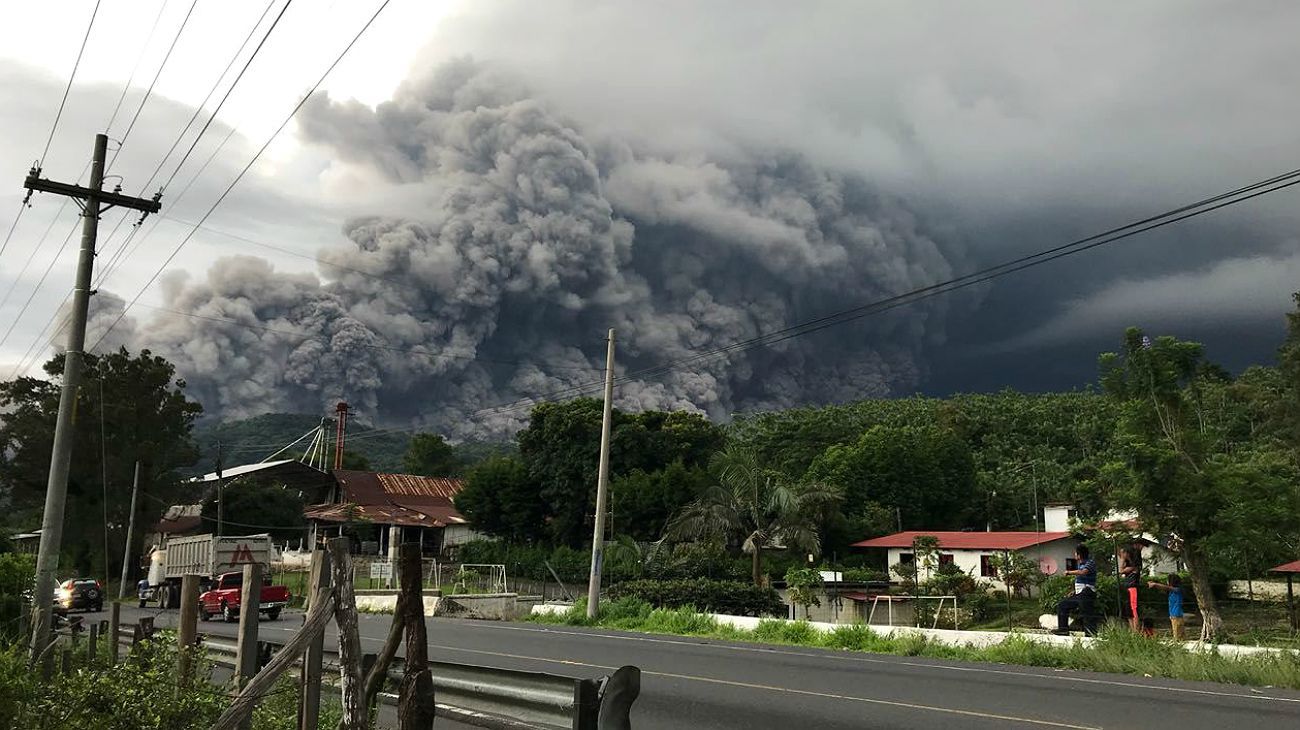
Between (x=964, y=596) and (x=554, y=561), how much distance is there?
71.7 ft

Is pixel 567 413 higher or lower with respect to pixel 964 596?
higher

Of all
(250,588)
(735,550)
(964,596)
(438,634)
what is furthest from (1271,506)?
(735,550)

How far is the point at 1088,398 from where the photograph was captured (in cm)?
10362

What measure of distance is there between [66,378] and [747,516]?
32998 mm

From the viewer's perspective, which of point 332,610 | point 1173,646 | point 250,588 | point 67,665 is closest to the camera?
point 332,610

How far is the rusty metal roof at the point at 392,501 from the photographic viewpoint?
207 ft

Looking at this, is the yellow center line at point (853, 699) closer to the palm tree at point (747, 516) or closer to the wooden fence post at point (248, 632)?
the wooden fence post at point (248, 632)

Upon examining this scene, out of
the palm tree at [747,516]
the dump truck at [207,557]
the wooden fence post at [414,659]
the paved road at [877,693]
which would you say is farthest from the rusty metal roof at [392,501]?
the wooden fence post at [414,659]

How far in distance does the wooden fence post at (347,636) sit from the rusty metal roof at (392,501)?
5631cm

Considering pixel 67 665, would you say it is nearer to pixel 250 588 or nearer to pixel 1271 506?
pixel 250 588

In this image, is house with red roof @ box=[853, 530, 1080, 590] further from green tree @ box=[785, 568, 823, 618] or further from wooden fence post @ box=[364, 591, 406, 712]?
wooden fence post @ box=[364, 591, 406, 712]

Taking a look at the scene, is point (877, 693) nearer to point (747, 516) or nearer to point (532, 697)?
point (532, 697)

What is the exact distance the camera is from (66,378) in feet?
55.3

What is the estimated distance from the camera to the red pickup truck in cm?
3288
